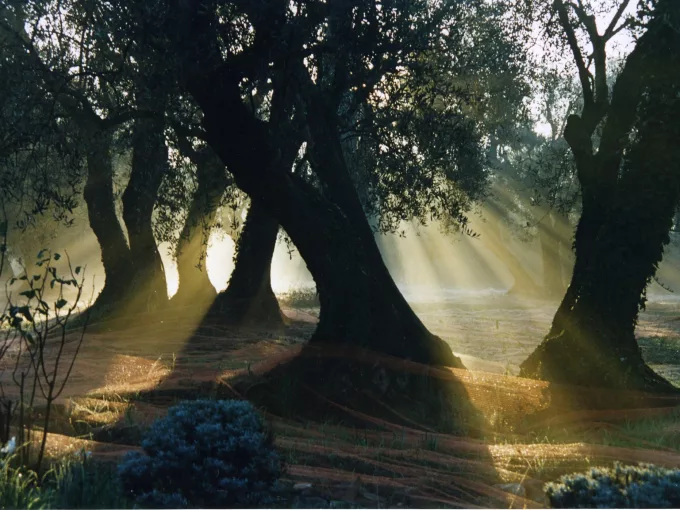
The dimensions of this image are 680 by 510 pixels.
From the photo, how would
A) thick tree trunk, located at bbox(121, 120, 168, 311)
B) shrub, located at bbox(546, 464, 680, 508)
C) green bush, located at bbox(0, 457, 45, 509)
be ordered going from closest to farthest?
shrub, located at bbox(546, 464, 680, 508), green bush, located at bbox(0, 457, 45, 509), thick tree trunk, located at bbox(121, 120, 168, 311)

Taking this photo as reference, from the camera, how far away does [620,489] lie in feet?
15.1

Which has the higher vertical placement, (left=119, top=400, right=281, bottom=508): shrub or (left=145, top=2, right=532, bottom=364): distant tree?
(left=145, top=2, right=532, bottom=364): distant tree

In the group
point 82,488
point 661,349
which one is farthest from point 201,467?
point 661,349

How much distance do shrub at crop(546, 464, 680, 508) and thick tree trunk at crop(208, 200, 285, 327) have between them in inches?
586

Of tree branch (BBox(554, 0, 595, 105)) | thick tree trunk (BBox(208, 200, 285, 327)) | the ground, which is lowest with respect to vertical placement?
the ground

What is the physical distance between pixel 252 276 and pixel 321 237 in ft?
32.3

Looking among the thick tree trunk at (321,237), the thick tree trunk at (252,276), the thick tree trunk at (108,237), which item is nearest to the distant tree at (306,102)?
the thick tree trunk at (321,237)

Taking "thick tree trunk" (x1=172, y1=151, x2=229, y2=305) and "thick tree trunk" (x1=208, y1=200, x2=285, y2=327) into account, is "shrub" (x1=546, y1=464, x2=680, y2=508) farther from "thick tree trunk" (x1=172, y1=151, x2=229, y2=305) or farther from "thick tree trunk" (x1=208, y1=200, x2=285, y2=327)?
"thick tree trunk" (x1=172, y1=151, x2=229, y2=305)

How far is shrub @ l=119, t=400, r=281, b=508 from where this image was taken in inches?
201

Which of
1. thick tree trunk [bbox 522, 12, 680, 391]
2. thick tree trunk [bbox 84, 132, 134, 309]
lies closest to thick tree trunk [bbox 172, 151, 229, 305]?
thick tree trunk [bbox 84, 132, 134, 309]

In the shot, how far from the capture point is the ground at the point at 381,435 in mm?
5762

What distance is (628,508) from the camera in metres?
4.48

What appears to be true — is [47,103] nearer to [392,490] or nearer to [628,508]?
[392,490]

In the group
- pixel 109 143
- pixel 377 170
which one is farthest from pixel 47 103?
pixel 377 170
